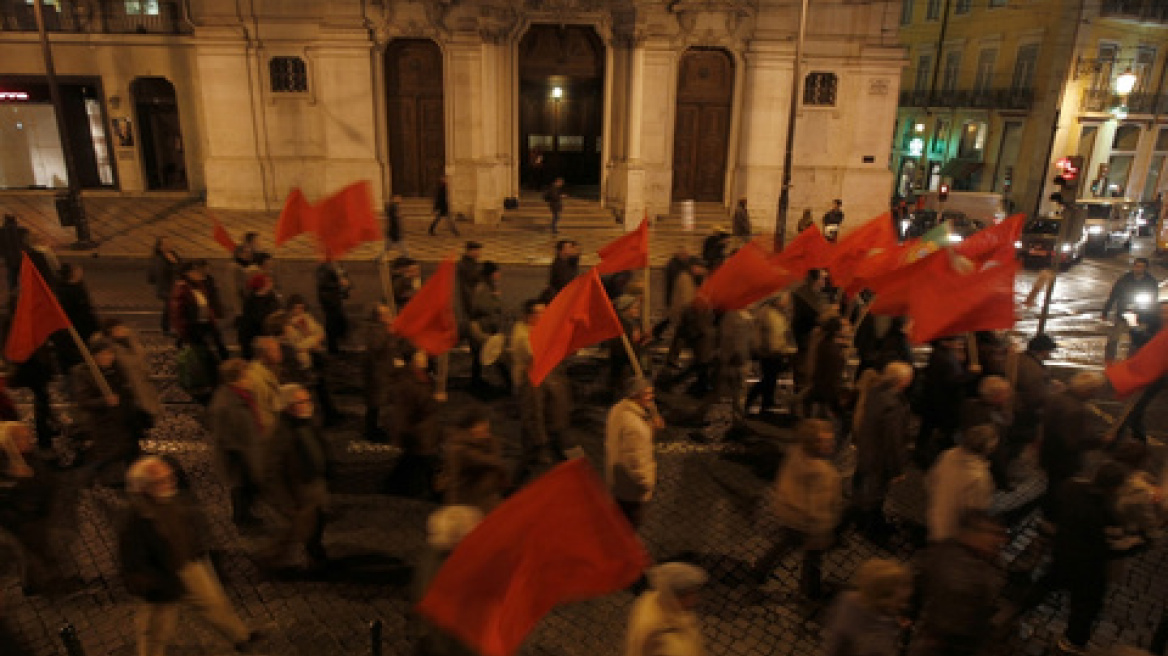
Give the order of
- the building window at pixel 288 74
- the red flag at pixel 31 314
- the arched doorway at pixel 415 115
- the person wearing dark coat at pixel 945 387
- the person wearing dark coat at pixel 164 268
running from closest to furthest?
the red flag at pixel 31 314
the person wearing dark coat at pixel 945 387
the person wearing dark coat at pixel 164 268
the building window at pixel 288 74
the arched doorway at pixel 415 115

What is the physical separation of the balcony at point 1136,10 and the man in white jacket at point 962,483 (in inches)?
1335

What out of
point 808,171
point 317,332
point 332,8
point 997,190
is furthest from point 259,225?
point 997,190

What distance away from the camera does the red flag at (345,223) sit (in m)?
10.2

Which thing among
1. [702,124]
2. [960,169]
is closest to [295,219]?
[702,124]

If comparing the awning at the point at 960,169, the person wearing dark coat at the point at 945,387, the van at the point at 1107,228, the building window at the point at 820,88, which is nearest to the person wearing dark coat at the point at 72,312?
the person wearing dark coat at the point at 945,387

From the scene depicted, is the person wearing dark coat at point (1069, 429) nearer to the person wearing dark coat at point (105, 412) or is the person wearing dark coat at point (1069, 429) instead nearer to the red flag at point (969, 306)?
the red flag at point (969, 306)

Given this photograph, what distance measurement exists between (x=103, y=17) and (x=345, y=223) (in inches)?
812

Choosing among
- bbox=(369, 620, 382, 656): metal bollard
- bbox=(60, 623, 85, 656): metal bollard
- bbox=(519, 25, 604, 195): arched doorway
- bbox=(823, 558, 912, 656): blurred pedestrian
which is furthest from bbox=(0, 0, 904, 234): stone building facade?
bbox=(823, 558, 912, 656): blurred pedestrian

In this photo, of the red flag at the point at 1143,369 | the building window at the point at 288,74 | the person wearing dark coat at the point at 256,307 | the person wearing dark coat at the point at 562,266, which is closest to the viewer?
the red flag at the point at 1143,369

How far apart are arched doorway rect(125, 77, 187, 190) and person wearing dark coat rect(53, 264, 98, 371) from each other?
1845cm

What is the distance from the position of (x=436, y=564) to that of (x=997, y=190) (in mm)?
37388

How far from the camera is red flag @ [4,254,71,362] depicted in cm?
710

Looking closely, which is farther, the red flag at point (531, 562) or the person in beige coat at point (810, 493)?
the person in beige coat at point (810, 493)

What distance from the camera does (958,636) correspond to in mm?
4699
